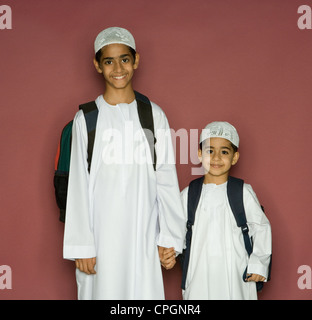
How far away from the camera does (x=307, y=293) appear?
9.50 feet

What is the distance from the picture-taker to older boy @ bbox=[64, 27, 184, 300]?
237cm

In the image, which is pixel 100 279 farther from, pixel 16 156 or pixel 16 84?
pixel 16 84

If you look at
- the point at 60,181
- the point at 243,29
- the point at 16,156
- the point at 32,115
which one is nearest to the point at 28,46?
the point at 32,115

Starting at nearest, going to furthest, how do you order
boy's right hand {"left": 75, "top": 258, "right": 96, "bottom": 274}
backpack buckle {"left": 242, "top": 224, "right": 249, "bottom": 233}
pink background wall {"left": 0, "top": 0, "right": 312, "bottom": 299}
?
boy's right hand {"left": 75, "top": 258, "right": 96, "bottom": 274} → backpack buckle {"left": 242, "top": 224, "right": 249, "bottom": 233} → pink background wall {"left": 0, "top": 0, "right": 312, "bottom": 299}

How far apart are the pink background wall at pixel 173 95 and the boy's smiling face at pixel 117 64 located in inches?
17.2

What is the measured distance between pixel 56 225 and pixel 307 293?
1569 millimetres

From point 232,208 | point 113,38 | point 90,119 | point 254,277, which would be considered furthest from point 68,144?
Answer: point 254,277

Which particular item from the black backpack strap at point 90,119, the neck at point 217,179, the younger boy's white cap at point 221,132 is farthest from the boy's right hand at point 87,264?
the younger boy's white cap at point 221,132

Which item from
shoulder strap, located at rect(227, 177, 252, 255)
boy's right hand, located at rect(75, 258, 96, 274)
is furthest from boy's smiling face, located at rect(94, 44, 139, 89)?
boy's right hand, located at rect(75, 258, 96, 274)

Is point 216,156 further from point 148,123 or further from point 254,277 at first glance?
point 254,277

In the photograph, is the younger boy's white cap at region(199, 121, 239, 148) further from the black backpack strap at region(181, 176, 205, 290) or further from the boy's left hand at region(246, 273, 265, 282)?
the boy's left hand at region(246, 273, 265, 282)

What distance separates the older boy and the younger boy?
14cm

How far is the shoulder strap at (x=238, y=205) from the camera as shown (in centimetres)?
247

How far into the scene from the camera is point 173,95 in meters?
2.96
